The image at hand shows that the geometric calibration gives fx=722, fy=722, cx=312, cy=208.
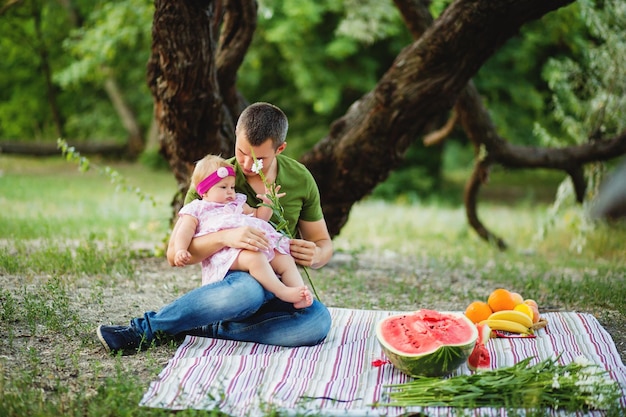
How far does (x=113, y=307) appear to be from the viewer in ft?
15.9

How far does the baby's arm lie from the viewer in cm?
388

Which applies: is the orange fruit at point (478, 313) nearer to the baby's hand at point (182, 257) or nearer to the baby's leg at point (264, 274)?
the baby's leg at point (264, 274)

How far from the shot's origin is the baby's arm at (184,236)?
153 inches

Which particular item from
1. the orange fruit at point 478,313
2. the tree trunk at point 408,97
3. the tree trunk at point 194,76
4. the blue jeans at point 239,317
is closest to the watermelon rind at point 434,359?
the blue jeans at point 239,317

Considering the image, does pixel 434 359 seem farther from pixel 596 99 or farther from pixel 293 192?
pixel 596 99

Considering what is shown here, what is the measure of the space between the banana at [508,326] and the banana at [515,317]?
22 millimetres

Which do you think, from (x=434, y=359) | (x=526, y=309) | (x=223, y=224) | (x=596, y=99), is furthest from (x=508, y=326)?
(x=596, y=99)

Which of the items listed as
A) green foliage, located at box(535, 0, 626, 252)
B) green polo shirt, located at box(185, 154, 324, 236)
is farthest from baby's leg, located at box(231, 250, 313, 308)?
green foliage, located at box(535, 0, 626, 252)

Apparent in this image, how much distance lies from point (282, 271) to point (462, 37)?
2898 mm

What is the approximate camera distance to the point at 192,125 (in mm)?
6184

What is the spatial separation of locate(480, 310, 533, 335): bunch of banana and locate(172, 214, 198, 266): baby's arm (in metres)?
1.88

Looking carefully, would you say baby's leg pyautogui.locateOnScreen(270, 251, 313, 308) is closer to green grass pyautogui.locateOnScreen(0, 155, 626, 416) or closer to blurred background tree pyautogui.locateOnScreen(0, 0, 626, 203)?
green grass pyautogui.locateOnScreen(0, 155, 626, 416)

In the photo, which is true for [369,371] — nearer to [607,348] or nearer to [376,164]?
[607,348]

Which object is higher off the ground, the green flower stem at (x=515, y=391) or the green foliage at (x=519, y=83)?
the green flower stem at (x=515, y=391)
